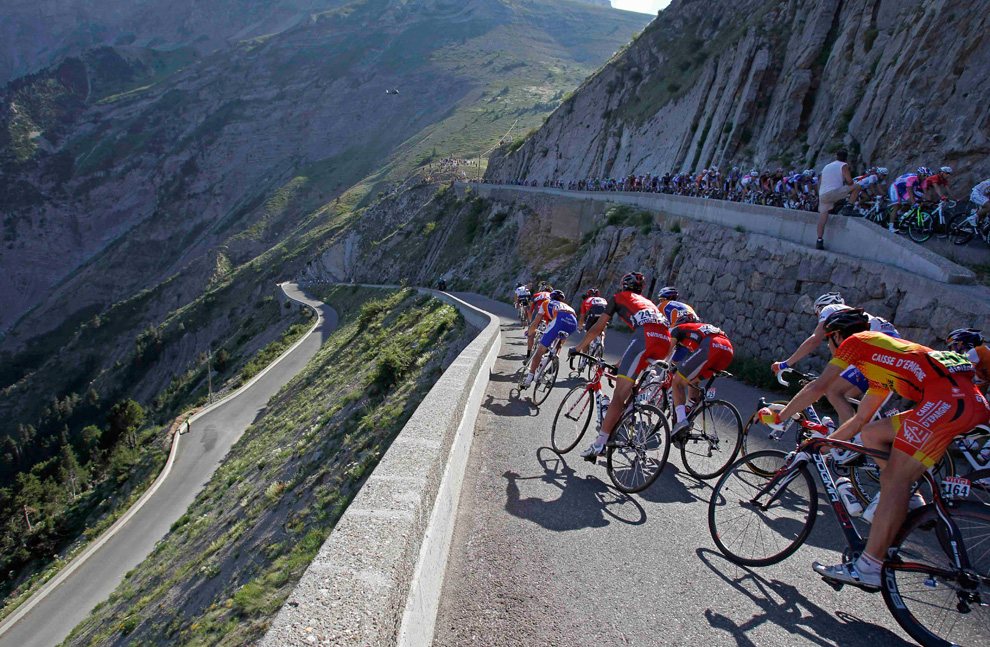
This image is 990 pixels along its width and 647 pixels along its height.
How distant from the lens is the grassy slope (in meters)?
5.52

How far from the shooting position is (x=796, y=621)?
131 inches

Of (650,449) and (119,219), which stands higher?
(650,449)

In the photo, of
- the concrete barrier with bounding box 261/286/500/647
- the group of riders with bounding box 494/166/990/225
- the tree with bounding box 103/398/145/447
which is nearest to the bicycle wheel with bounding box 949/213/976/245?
the group of riders with bounding box 494/166/990/225

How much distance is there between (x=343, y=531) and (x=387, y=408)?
6.30 meters

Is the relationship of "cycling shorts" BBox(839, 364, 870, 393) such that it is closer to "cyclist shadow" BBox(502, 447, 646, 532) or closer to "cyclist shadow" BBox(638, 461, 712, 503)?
"cyclist shadow" BBox(638, 461, 712, 503)

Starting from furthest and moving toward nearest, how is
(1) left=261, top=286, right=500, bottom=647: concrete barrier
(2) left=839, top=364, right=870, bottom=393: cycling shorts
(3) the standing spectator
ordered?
(3) the standing spectator, (2) left=839, top=364, right=870, bottom=393: cycling shorts, (1) left=261, top=286, right=500, bottom=647: concrete barrier

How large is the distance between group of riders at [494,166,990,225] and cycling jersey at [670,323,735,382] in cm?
733

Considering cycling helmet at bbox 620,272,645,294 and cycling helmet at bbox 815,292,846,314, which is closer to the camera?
cycling helmet at bbox 815,292,846,314

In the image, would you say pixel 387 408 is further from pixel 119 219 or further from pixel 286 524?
pixel 119 219

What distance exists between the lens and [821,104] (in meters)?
22.0

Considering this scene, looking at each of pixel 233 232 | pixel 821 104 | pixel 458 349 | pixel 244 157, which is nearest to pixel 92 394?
pixel 233 232

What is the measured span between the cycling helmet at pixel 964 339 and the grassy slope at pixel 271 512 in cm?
624

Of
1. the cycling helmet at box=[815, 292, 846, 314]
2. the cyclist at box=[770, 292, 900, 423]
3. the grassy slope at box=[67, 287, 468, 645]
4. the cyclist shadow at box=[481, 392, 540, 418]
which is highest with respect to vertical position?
the cycling helmet at box=[815, 292, 846, 314]

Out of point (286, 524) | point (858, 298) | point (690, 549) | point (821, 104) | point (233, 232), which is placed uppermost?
point (821, 104)
